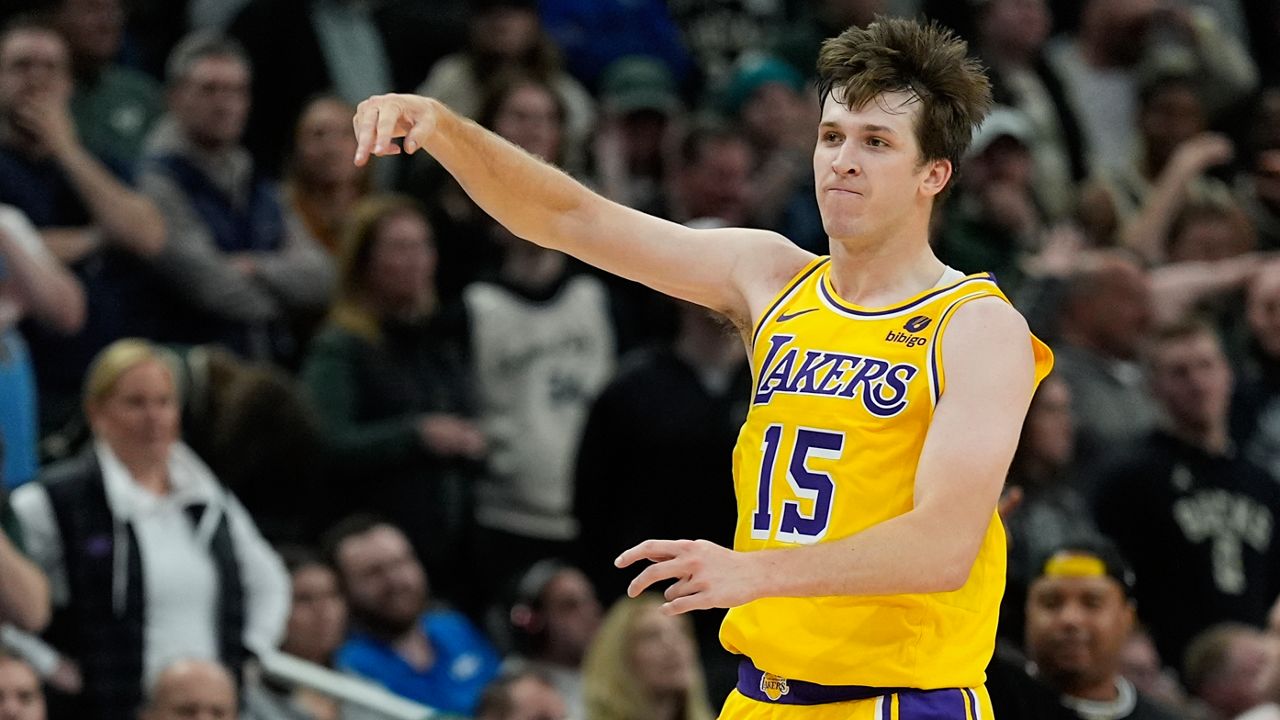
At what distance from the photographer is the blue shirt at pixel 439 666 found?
32.0 ft

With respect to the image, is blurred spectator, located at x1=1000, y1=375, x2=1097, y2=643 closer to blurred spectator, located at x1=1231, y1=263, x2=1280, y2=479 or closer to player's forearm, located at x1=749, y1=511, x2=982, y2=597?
blurred spectator, located at x1=1231, y1=263, x2=1280, y2=479

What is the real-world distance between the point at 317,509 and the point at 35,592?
2.16m

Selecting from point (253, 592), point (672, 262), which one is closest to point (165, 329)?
point (253, 592)

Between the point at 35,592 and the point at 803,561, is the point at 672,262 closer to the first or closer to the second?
the point at 803,561

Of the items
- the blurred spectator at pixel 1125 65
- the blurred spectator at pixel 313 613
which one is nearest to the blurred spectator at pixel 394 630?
the blurred spectator at pixel 313 613

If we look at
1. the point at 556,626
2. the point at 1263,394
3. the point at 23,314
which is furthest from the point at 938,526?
the point at 1263,394

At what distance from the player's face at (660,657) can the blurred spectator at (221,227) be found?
2578 millimetres

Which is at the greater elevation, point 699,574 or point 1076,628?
point 699,574

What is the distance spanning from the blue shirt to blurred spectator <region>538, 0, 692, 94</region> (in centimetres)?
449

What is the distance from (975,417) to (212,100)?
6.43m

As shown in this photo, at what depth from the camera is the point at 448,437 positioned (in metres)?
10.3

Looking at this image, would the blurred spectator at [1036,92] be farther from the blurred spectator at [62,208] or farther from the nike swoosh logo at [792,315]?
the nike swoosh logo at [792,315]

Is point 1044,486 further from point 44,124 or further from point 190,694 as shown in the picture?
point 44,124

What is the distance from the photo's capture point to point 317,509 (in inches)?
403
